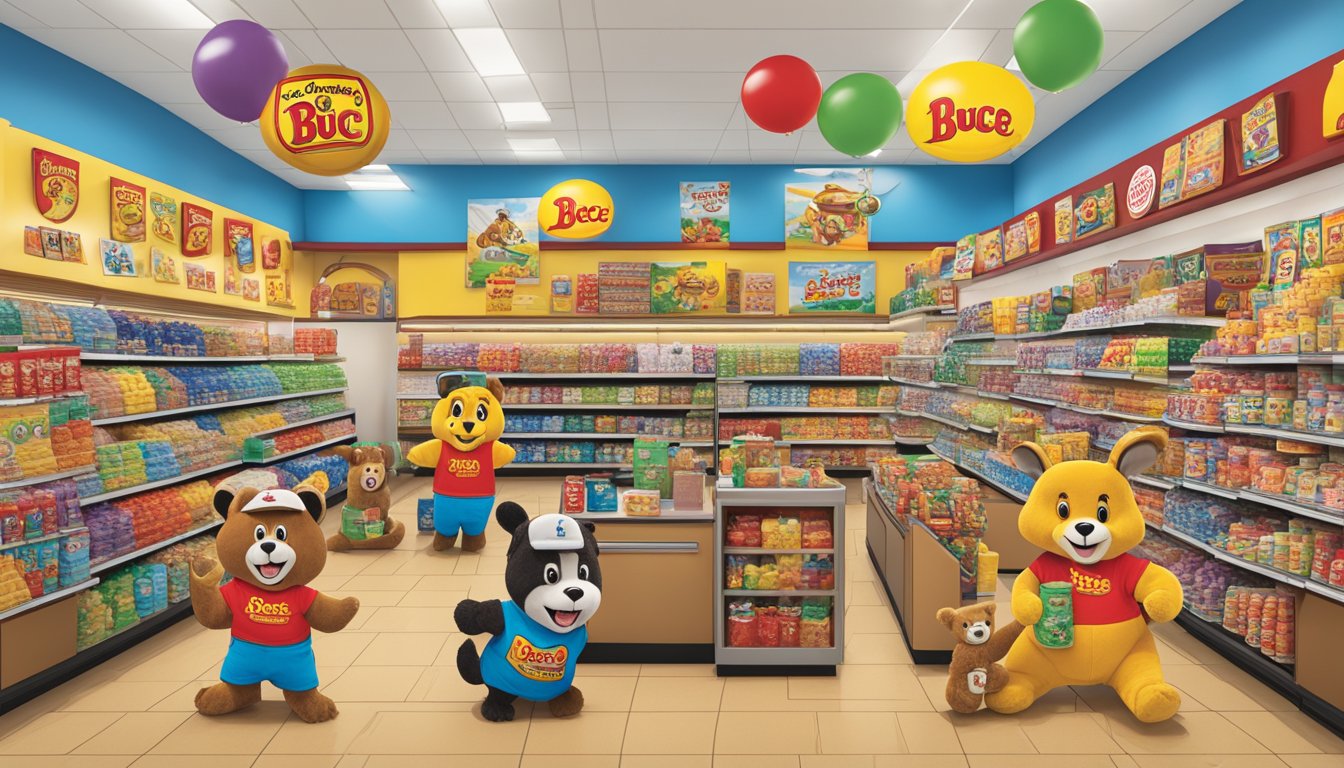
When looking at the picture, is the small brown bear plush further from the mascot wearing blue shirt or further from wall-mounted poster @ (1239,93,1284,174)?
wall-mounted poster @ (1239,93,1284,174)

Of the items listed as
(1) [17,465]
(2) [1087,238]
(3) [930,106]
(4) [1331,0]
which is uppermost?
(4) [1331,0]

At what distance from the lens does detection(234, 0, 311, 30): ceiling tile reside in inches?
219

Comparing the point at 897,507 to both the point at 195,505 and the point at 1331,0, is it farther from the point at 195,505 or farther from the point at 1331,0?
the point at 195,505

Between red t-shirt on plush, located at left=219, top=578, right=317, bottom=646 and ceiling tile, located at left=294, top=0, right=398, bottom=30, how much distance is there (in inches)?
168

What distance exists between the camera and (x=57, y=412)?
4.01 metres

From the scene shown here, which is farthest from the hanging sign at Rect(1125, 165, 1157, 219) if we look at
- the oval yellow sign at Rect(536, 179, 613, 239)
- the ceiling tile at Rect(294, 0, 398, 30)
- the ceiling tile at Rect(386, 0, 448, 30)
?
the ceiling tile at Rect(294, 0, 398, 30)

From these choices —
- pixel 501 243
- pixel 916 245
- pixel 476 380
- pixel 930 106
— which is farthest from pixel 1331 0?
pixel 501 243

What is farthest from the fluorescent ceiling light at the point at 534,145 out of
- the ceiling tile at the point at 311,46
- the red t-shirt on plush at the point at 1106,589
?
the red t-shirt on plush at the point at 1106,589

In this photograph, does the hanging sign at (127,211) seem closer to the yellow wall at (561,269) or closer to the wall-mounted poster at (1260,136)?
the yellow wall at (561,269)

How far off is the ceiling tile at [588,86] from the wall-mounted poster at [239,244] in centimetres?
400

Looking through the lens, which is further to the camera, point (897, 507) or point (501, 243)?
point (501, 243)

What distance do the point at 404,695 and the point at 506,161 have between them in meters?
7.60

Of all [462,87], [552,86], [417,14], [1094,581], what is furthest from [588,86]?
[1094,581]

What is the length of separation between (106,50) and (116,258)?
1.67 meters
